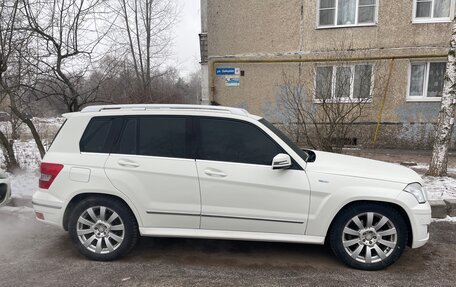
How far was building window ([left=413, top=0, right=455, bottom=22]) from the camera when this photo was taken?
9656 millimetres

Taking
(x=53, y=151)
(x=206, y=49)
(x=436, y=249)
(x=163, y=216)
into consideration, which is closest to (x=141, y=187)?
(x=163, y=216)

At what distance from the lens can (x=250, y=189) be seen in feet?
10.8

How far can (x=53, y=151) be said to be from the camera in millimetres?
3604

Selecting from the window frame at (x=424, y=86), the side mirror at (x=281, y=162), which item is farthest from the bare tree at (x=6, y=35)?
the window frame at (x=424, y=86)

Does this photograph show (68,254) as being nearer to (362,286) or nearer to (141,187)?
(141,187)

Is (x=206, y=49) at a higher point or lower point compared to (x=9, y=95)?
higher

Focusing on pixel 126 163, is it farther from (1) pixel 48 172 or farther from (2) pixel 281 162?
(2) pixel 281 162

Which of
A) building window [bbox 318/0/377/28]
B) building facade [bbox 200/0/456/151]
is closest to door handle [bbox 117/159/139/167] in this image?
building facade [bbox 200/0/456/151]

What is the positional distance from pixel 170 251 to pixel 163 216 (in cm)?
59

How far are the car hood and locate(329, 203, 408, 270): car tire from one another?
31cm

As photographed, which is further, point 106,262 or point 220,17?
point 220,17

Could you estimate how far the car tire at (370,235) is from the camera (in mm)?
3236

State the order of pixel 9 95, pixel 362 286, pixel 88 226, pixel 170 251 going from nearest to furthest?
pixel 362 286
pixel 88 226
pixel 170 251
pixel 9 95

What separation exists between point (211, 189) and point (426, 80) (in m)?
9.62
